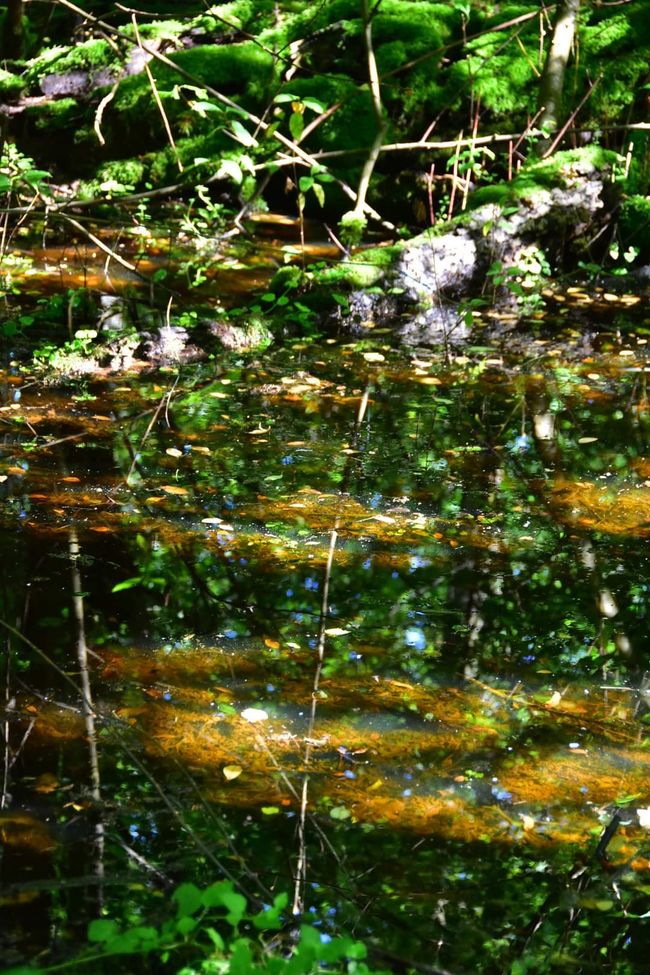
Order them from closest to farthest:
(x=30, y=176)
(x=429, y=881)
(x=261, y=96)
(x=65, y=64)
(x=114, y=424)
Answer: (x=429, y=881), (x=30, y=176), (x=114, y=424), (x=261, y=96), (x=65, y=64)

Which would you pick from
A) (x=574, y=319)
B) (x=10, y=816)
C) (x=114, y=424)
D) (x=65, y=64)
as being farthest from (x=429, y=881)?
(x=65, y=64)

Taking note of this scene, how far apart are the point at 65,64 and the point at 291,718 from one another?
1187 centimetres

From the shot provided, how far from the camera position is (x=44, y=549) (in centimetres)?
418

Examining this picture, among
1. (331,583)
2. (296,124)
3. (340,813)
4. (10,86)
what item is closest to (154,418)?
(331,583)

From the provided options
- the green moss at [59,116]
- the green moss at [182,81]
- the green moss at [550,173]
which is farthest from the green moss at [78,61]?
the green moss at [550,173]

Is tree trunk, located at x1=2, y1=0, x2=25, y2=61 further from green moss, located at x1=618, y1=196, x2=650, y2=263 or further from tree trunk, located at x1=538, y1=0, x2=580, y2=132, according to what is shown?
green moss, located at x1=618, y1=196, x2=650, y2=263

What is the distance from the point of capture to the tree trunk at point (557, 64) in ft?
31.6

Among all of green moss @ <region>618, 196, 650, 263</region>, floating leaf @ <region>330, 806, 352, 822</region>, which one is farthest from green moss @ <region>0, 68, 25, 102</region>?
floating leaf @ <region>330, 806, 352, 822</region>

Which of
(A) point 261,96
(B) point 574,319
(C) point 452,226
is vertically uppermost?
(A) point 261,96

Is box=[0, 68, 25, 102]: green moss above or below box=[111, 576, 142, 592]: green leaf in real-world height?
above

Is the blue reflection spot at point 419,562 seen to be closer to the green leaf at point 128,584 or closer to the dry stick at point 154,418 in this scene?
the green leaf at point 128,584

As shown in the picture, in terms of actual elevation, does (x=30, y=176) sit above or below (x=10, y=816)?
above

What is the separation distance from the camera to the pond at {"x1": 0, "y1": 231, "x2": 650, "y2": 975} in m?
2.46

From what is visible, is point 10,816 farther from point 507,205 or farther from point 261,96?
point 261,96
